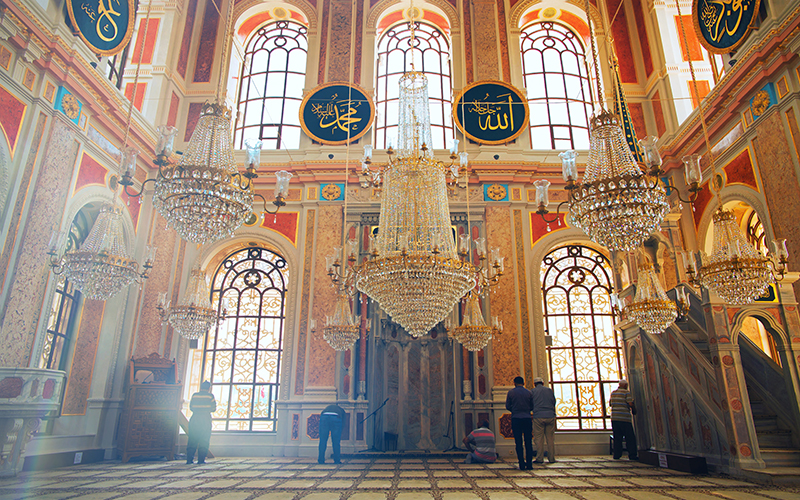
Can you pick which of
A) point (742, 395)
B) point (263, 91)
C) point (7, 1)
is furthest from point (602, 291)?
point (7, 1)

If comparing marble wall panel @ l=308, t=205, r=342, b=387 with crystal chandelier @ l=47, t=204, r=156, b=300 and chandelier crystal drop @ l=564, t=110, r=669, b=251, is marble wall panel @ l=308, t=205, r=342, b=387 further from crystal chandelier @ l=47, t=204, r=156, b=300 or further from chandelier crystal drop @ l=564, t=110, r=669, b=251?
chandelier crystal drop @ l=564, t=110, r=669, b=251

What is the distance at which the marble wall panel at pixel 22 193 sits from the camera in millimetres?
4785

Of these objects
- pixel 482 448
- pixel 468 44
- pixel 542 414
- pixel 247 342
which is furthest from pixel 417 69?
pixel 482 448

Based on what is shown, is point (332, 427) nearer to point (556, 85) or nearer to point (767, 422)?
point (767, 422)

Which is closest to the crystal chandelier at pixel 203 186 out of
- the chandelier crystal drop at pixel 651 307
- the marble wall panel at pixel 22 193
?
the marble wall panel at pixel 22 193

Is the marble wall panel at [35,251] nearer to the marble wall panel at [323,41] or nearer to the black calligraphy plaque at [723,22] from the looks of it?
the marble wall panel at [323,41]

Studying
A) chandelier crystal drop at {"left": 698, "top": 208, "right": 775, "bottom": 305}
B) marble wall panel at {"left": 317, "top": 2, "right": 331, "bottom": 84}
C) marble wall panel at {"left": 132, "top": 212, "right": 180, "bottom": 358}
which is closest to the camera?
chandelier crystal drop at {"left": 698, "top": 208, "right": 775, "bottom": 305}

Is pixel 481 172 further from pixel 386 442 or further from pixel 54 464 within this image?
pixel 54 464

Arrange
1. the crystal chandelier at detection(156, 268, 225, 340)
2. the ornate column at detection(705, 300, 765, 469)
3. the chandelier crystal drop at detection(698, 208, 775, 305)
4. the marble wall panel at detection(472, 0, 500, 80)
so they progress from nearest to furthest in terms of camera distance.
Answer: the chandelier crystal drop at detection(698, 208, 775, 305) < the ornate column at detection(705, 300, 765, 469) < the crystal chandelier at detection(156, 268, 225, 340) < the marble wall panel at detection(472, 0, 500, 80)

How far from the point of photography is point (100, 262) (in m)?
4.09

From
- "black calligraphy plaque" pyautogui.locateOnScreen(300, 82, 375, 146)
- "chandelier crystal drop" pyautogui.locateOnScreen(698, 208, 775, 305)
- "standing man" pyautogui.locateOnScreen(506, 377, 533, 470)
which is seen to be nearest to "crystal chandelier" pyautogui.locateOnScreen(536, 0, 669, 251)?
"chandelier crystal drop" pyautogui.locateOnScreen(698, 208, 775, 305)

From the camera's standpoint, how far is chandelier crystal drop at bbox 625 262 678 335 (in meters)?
5.10

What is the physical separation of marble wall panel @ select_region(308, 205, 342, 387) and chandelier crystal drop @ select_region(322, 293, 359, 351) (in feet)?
4.77

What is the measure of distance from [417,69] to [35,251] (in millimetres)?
6754
